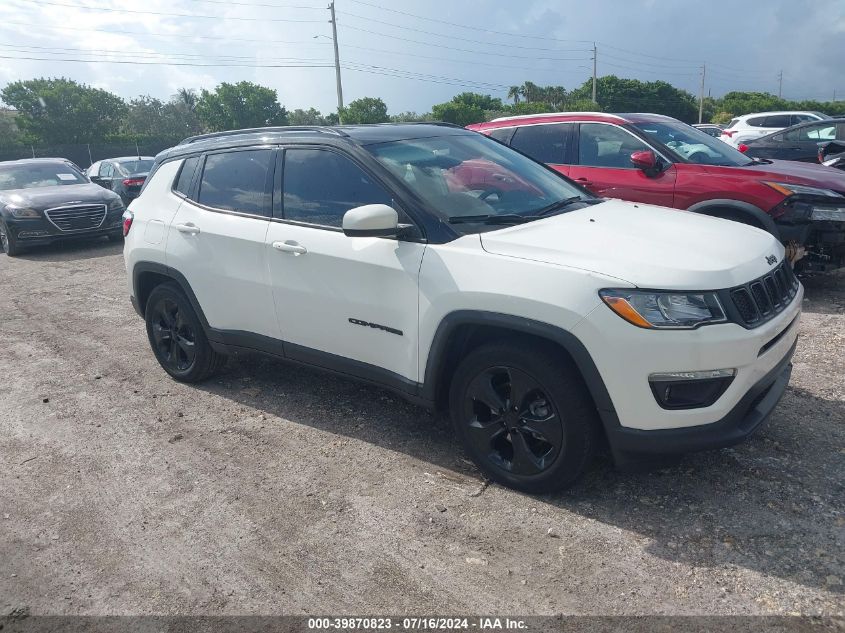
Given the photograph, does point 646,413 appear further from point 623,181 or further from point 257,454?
point 623,181

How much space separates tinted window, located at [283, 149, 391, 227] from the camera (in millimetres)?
3818

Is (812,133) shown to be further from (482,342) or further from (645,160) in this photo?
(482,342)

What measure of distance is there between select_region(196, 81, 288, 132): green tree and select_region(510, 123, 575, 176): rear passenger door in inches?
2870

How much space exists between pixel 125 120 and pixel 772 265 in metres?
75.0

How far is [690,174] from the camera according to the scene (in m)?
6.42

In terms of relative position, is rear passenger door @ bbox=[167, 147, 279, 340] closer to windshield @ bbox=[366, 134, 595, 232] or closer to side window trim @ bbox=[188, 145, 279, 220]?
side window trim @ bbox=[188, 145, 279, 220]

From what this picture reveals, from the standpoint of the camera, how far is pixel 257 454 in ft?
13.2

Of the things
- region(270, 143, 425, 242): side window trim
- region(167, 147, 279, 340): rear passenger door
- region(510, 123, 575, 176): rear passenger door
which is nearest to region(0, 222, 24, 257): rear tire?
region(167, 147, 279, 340): rear passenger door

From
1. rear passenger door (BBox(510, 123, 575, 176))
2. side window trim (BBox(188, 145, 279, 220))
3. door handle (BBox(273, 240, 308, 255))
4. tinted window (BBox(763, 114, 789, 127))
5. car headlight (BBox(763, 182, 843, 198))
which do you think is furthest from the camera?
tinted window (BBox(763, 114, 789, 127))

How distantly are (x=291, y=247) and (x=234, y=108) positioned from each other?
79.2m

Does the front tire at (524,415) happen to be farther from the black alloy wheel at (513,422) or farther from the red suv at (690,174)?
the red suv at (690,174)

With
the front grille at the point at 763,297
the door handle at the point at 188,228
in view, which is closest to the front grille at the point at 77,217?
the door handle at the point at 188,228

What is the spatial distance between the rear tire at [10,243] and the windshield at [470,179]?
973 cm

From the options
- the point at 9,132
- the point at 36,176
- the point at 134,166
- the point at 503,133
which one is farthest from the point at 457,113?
the point at 503,133
